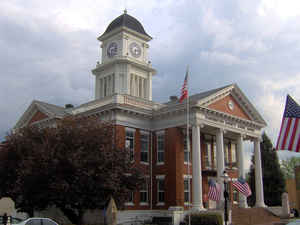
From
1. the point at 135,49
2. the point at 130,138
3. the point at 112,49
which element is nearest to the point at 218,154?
the point at 130,138

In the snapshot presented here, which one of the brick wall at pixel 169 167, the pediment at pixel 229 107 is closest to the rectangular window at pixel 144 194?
the brick wall at pixel 169 167

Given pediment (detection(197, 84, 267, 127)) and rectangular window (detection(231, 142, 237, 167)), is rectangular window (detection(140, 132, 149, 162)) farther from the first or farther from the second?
rectangular window (detection(231, 142, 237, 167))

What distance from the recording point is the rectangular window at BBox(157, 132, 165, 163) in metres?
37.6

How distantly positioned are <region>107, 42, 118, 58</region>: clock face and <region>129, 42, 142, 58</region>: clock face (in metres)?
1.88

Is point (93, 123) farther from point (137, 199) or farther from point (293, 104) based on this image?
point (293, 104)

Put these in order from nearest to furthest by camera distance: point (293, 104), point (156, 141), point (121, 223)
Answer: point (293, 104) < point (121, 223) < point (156, 141)

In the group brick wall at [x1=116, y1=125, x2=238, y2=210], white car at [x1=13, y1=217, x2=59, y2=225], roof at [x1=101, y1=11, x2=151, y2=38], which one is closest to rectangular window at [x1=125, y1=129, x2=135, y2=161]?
brick wall at [x1=116, y1=125, x2=238, y2=210]

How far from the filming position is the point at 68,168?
25.0 metres

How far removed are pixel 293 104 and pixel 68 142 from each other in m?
15.5

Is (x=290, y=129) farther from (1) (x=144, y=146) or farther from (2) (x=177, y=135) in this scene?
(1) (x=144, y=146)

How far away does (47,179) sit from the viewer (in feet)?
82.0

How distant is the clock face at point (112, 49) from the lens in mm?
47747

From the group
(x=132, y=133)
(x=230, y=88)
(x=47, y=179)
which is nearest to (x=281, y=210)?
(x=230, y=88)

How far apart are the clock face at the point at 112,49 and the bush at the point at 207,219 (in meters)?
24.0
